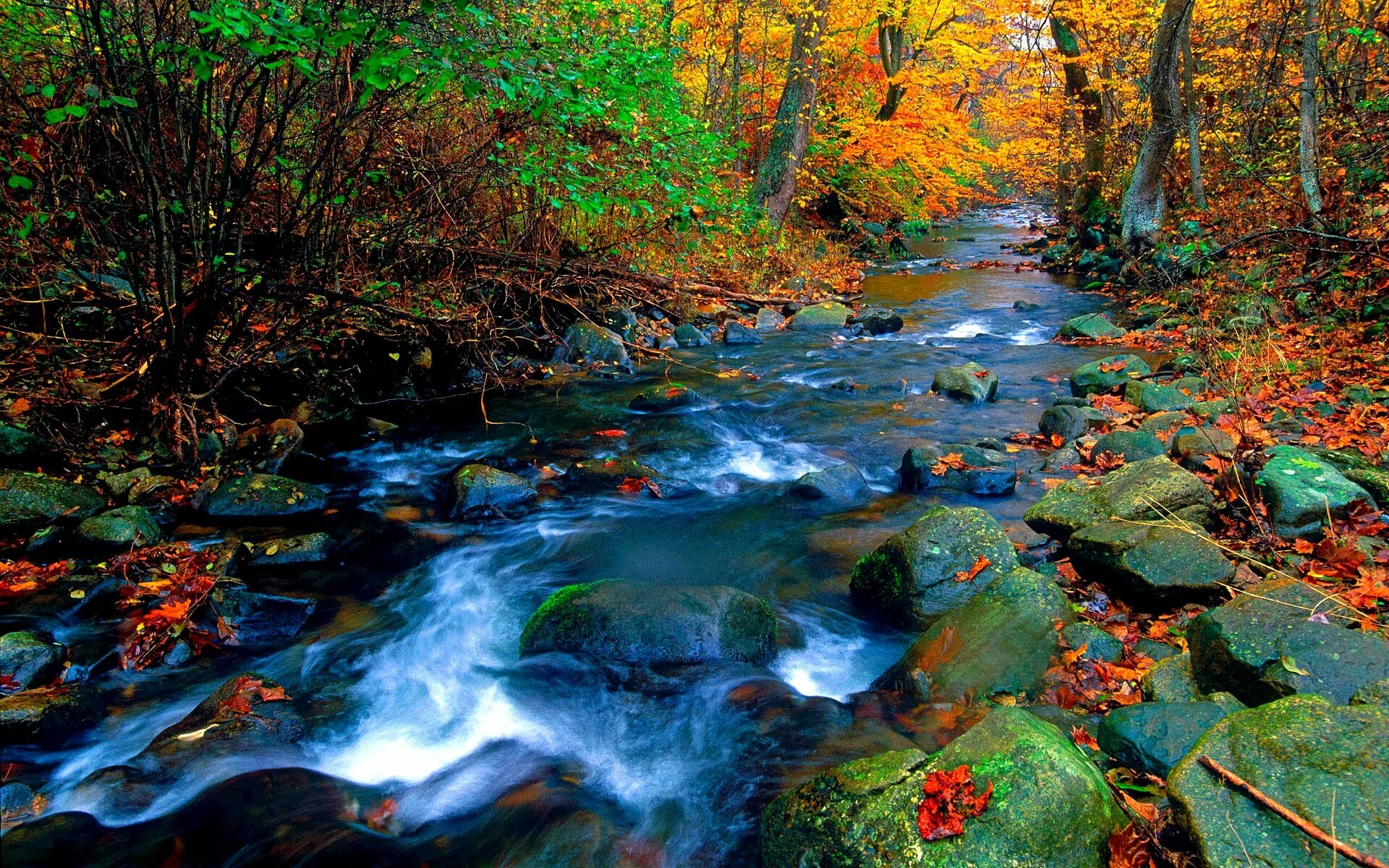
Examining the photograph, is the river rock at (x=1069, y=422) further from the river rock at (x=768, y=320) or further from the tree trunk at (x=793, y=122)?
the tree trunk at (x=793, y=122)

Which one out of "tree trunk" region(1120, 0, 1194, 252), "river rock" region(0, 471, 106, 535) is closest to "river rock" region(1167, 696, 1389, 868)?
"river rock" region(0, 471, 106, 535)

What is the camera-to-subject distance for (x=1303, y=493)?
184 inches

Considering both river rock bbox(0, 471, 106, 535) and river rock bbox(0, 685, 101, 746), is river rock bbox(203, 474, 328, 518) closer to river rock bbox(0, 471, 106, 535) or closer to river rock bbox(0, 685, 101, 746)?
river rock bbox(0, 471, 106, 535)

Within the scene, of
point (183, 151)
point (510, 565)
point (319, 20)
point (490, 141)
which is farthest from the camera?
point (490, 141)

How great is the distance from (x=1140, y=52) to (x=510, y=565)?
61.8ft

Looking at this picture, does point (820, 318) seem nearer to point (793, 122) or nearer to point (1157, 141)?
point (793, 122)

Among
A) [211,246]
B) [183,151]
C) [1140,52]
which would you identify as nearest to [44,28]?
[183,151]

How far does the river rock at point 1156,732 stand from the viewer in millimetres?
3039

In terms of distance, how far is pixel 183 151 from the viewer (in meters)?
5.61

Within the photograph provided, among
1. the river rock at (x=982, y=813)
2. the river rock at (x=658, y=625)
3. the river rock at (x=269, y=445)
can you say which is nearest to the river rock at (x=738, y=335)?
the river rock at (x=269, y=445)

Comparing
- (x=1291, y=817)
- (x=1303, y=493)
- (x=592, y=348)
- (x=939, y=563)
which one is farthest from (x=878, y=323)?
(x=1291, y=817)

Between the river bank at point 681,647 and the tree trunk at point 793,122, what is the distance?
9670mm

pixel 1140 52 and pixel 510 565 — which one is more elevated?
pixel 1140 52

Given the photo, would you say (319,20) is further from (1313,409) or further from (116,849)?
(1313,409)
